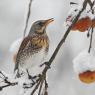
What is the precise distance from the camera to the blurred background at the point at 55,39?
15.1ft

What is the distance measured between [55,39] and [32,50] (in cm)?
286

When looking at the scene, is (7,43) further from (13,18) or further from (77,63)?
(77,63)

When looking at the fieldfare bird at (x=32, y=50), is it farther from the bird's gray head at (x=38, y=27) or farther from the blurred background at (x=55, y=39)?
the blurred background at (x=55, y=39)

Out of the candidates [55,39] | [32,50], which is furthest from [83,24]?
[55,39]

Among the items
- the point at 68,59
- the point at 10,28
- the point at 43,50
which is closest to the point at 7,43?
the point at 10,28

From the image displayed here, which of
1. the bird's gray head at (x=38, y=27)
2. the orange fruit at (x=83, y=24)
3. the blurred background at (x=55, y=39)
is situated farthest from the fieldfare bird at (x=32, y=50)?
the blurred background at (x=55, y=39)

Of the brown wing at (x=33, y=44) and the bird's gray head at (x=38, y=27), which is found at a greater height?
the bird's gray head at (x=38, y=27)

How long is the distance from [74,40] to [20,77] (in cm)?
363

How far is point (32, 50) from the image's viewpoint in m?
1.74

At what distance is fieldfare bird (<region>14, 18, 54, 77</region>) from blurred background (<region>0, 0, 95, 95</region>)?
2182 millimetres

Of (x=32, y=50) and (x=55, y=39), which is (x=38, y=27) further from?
(x=55, y=39)

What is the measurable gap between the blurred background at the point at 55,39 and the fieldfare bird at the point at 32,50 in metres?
2.18

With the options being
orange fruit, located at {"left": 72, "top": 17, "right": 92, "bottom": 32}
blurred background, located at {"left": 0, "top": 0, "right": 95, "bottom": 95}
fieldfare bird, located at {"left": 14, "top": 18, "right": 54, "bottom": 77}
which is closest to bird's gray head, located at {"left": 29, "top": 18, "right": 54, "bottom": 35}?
fieldfare bird, located at {"left": 14, "top": 18, "right": 54, "bottom": 77}

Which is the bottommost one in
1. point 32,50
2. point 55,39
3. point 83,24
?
point 55,39
